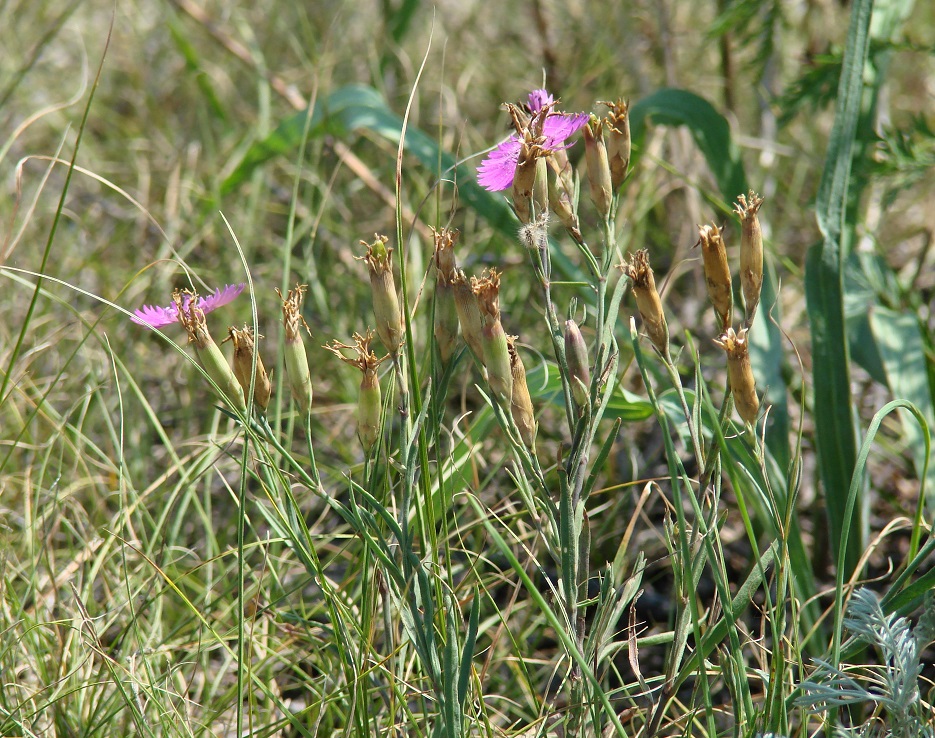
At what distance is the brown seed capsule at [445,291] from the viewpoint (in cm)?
63

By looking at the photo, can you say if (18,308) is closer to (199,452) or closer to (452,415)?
(199,452)

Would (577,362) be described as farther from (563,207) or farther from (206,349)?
(206,349)

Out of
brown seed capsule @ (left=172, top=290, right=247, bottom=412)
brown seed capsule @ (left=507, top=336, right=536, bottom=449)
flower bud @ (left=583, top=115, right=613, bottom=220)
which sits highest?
flower bud @ (left=583, top=115, right=613, bottom=220)

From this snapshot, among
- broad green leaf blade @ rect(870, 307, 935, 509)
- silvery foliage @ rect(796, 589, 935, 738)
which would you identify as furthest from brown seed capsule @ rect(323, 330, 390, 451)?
broad green leaf blade @ rect(870, 307, 935, 509)

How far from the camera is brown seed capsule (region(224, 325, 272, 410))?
668 millimetres

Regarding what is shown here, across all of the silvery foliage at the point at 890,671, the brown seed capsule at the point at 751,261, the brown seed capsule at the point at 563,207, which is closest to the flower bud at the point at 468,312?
the brown seed capsule at the point at 563,207

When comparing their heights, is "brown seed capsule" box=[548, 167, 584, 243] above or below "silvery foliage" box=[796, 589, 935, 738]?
above

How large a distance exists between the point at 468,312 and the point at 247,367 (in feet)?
0.62

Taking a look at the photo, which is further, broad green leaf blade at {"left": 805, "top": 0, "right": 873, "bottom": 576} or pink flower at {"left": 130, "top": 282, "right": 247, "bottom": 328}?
broad green leaf blade at {"left": 805, "top": 0, "right": 873, "bottom": 576}

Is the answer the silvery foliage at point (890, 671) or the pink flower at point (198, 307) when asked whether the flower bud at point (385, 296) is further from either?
the silvery foliage at point (890, 671)

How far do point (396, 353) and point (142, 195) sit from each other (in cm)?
144

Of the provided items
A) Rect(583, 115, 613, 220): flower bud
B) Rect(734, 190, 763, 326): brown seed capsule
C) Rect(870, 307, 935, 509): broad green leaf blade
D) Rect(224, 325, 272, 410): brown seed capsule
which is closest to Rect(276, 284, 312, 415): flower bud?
Rect(224, 325, 272, 410): brown seed capsule

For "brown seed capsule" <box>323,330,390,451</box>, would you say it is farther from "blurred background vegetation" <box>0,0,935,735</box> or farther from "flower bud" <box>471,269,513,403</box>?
"blurred background vegetation" <box>0,0,935,735</box>

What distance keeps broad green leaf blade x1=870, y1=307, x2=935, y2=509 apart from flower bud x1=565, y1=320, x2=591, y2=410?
64cm
